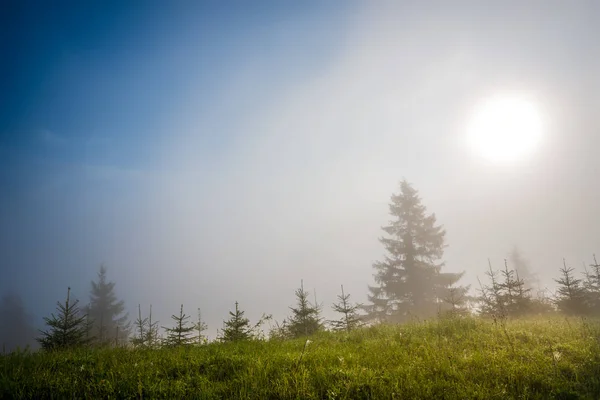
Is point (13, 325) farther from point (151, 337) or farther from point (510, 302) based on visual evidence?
point (510, 302)

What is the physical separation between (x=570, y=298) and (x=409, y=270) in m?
10.9

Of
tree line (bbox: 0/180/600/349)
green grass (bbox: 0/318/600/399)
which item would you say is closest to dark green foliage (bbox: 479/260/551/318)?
tree line (bbox: 0/180/600/349)

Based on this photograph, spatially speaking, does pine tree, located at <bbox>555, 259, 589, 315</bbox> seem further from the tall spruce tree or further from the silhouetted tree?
the silhouetted tree

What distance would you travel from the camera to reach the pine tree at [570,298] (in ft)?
59.6

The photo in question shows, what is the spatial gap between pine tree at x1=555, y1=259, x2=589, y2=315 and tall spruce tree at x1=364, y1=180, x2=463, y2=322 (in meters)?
7.31

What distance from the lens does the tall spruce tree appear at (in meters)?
25.4

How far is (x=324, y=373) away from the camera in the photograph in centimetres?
549

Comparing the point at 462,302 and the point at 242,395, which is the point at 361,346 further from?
the point at 462,302

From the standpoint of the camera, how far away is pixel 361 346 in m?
8.07

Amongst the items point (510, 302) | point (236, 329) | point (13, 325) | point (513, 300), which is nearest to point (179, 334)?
point (236, 329)

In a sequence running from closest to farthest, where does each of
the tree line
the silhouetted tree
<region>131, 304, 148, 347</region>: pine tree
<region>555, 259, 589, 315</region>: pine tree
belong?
<region>131, 304, 148, 347</region>: pine tree < the tree line < <region>555, 259, 589, 315</region>: pine tree < the silhouetted tree

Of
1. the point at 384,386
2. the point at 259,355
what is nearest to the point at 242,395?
the point at 259,355

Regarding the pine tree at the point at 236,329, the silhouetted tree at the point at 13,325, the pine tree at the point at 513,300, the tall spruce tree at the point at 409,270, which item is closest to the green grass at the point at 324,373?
the pine tree at the point at 236,329

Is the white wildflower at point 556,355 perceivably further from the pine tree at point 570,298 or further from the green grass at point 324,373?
the pine tree at point 570,298
